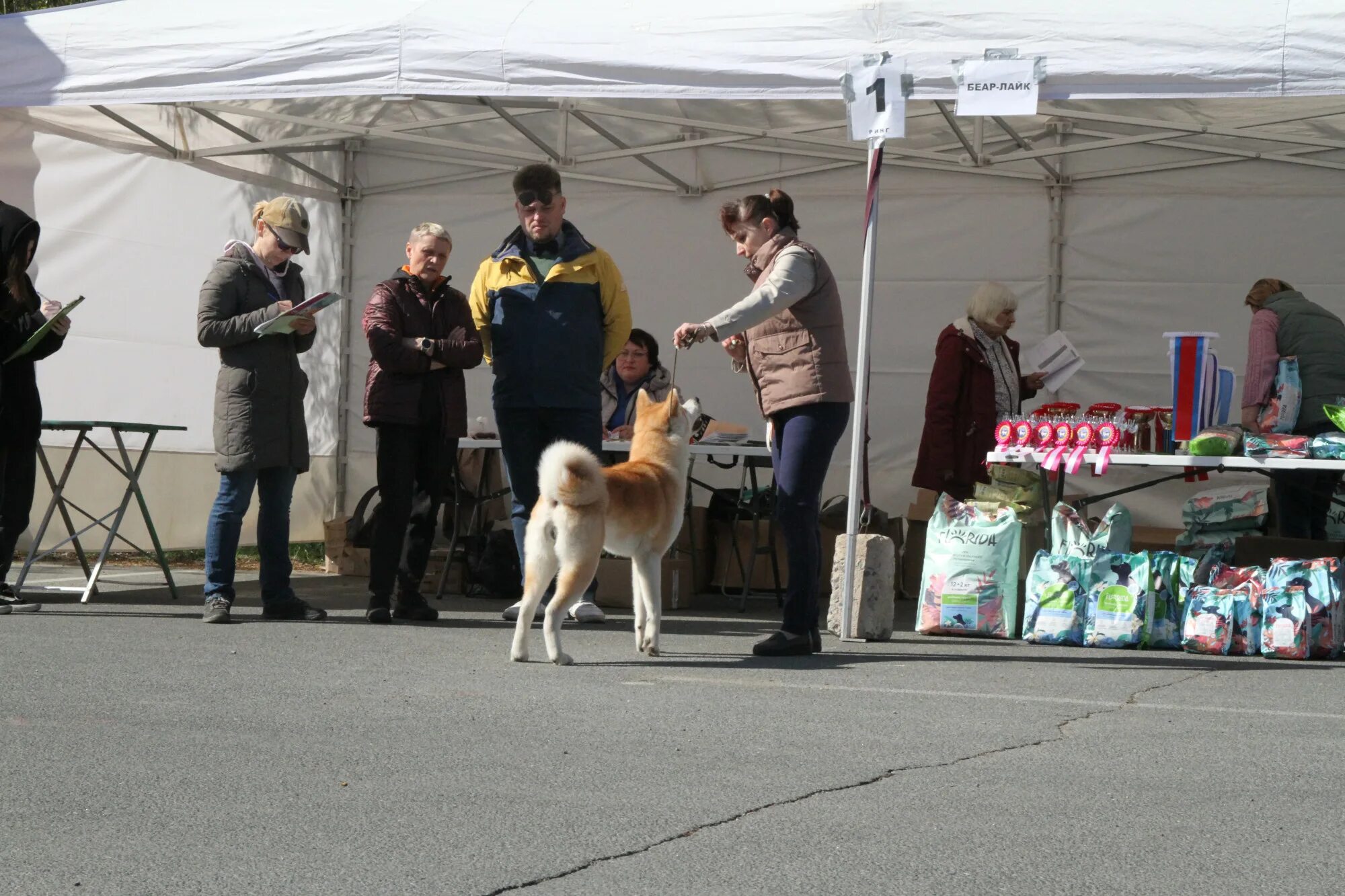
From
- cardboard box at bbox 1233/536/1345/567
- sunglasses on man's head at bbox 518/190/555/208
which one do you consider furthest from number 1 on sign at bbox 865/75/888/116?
cardboard box at bbox 1233/536/1345/567

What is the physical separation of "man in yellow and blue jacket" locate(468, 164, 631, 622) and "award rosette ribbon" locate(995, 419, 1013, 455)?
6.02ft

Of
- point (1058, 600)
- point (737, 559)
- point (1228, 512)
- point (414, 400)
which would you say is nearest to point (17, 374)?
point (414, 400)

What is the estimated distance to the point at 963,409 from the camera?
7781mm

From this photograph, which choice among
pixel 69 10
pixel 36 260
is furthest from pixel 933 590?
pixel 36 260

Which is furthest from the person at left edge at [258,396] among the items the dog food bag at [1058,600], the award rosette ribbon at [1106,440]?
the award rosette ribbon at [1106,440]

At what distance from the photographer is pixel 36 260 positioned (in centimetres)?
959

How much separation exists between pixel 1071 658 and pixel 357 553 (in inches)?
202

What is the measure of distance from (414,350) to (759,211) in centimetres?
173

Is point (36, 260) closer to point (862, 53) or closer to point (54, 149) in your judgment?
point (54, 149)

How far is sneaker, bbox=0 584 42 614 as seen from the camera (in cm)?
688

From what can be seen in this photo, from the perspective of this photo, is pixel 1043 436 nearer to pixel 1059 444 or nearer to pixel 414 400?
pixel 1059 444

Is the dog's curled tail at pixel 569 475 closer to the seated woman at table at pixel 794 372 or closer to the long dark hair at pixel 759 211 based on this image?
the seated woman at table at pixel 794 372

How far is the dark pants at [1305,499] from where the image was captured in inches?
297

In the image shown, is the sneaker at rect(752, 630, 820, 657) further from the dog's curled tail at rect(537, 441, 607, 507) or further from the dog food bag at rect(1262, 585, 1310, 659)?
the dog food bag at rect(1262, 585, 1310, 659)
